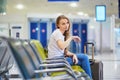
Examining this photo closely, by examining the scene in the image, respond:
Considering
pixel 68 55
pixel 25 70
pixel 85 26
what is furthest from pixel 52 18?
pixel 25 70

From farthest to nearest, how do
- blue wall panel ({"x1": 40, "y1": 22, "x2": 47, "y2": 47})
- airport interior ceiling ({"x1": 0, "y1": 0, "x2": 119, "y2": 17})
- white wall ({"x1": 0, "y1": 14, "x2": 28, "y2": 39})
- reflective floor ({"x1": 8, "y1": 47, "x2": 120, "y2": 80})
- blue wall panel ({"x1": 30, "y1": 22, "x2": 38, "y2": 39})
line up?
airport interior ceiling ({"x1": 0, "y1": 0, "x2": 119, "y2": 17})
blue wall panel ({"x1": 40, "y1": 22, "x2": 47, "y2": 47})
blue wall panel ({"x1": 30, "y1": 22, "x2": 38, "y2": 39})
white wall ({"x1": 0, "y1": 14, "x2": 28, "y2": 39})
reflective floor ({"x1": 8, "y1": 47, "x2": 120, "y2": 80})

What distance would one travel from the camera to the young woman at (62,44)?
3.53 meters

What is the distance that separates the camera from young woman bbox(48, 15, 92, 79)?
3.53m

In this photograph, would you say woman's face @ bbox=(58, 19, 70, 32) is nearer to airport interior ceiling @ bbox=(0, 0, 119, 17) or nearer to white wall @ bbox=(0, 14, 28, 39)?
white wall @ bbox=(0, 14, 28, 39)

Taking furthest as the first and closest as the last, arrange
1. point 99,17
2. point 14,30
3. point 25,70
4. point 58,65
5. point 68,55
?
point 14,30 < point 99,17 < point 68,55 < point 58,65 < point 25,70

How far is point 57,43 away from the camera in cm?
356

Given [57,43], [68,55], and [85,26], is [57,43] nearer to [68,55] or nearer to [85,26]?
[68,55]

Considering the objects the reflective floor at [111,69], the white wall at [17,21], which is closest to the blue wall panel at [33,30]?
the white wall at [17,21]

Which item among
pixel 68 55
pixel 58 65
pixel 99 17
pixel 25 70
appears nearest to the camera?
pixel 25 70

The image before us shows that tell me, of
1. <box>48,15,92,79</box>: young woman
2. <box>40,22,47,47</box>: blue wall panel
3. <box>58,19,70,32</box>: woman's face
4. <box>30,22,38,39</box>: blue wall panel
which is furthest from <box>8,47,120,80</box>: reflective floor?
<box>30,22,38,39</box>: blue wall panel

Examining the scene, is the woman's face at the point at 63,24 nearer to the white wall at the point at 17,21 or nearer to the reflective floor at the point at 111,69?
the reflective floor at the point at 111,69

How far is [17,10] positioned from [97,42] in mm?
5253

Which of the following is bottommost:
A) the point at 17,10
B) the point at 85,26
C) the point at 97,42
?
the point at 97,42

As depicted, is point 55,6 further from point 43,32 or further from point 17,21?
point 17,21
